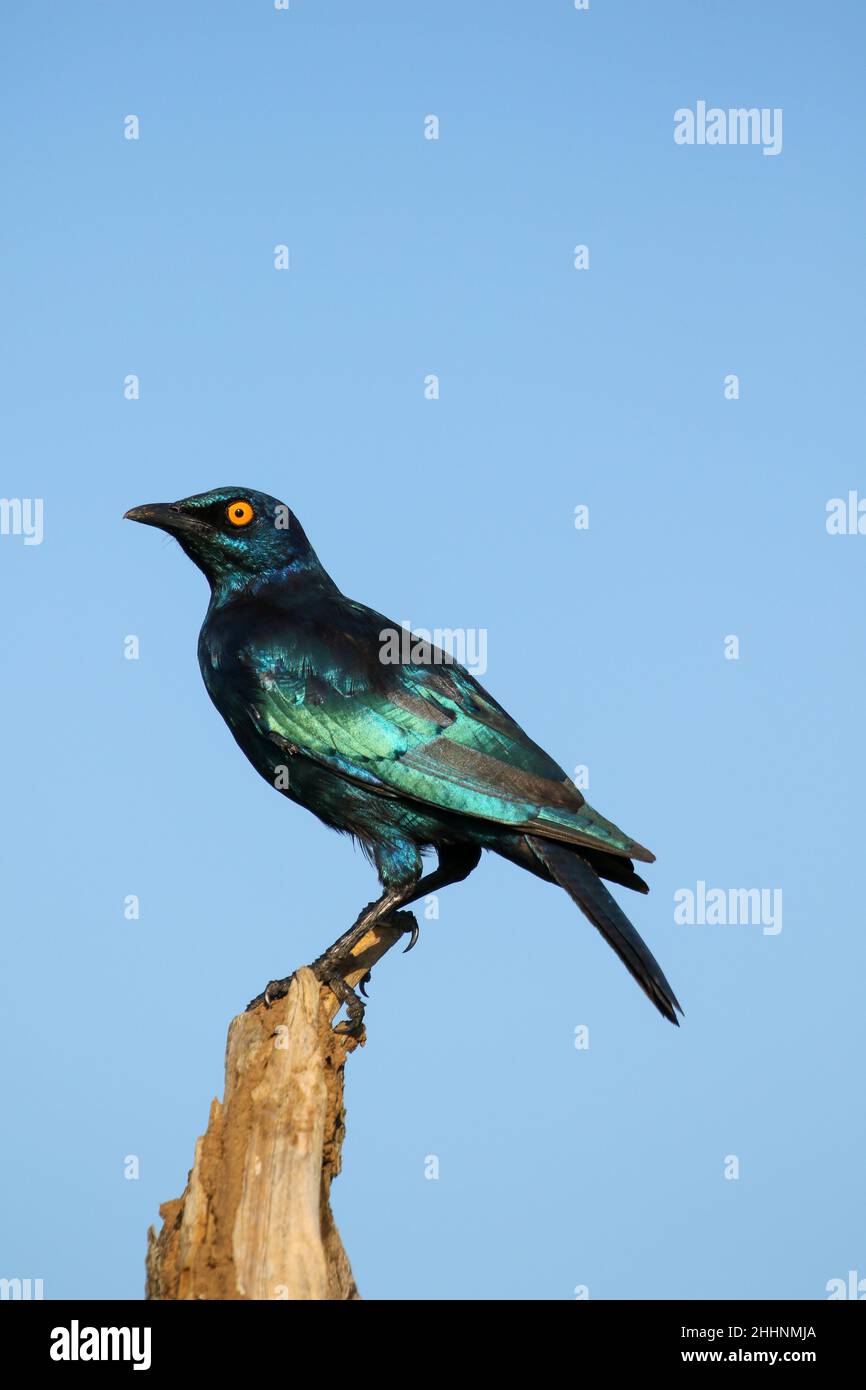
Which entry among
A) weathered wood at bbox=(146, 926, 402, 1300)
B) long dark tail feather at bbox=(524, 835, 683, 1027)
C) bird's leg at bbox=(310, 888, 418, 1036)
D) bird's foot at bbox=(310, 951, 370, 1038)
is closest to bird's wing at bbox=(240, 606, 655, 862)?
long dark tail feather at bbox=(524, 835, 683, 1027)

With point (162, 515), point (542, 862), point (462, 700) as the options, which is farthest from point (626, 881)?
point (162, 515)

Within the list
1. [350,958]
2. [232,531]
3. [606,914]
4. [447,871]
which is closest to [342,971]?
[350,958]

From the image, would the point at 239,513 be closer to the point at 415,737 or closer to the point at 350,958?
the point at 415,737

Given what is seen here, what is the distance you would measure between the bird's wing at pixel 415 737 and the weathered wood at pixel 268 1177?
4.35ft

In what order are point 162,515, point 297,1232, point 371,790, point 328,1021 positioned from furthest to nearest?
point 162,515 → point 371,790 → point 328,1021 → point 297,1232

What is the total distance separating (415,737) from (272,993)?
168 centimetres

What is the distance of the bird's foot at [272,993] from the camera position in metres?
8.84

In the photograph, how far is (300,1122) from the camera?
7.90 meters

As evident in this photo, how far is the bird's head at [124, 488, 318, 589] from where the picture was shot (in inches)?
399

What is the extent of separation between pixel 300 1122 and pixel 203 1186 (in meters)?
0.55

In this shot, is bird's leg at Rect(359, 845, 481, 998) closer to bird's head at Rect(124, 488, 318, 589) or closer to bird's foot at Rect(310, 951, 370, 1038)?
bird's foot at Rect(310, 951, 370, 1038)

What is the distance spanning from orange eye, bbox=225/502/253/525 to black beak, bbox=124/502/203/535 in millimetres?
199

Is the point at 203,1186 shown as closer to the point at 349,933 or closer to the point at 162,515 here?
the point at 349,933
